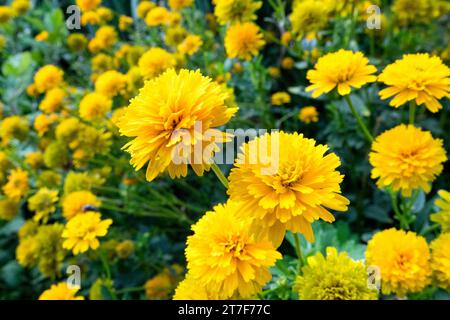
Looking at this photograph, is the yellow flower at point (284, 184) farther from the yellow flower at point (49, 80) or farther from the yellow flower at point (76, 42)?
the yellow flower at point (76, 42)

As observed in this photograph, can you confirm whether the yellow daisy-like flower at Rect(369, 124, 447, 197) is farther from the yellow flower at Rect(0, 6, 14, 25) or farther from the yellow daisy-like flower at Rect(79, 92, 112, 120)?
the yellow flower at Rect(0, 6, 14, 25)

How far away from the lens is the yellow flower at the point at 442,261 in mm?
737

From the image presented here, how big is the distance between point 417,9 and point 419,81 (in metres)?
0.68

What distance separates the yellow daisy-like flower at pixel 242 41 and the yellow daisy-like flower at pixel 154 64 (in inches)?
7.2

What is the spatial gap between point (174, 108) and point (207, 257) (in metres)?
0.22

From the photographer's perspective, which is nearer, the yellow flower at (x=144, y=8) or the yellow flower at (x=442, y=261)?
the yellow flower at (x=442, y=261)

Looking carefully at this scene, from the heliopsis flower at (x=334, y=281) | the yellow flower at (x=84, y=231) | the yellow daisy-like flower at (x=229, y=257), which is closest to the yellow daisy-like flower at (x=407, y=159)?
the heliopsis flower at (x=334, y=281)

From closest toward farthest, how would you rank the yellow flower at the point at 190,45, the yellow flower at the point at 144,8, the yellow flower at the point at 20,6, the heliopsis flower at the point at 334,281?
the heliopsis flower at the point at 334,281
the yellow flower at the point at 190,45
the yellow flower at the point at 144,8
the yellow flower at the point at 20,6

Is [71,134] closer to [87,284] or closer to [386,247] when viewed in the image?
[87,284]

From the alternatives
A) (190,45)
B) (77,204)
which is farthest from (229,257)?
(190,45)

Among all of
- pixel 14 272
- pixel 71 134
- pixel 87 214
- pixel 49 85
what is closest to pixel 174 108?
pixel 87 214

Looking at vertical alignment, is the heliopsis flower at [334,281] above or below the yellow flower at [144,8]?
below

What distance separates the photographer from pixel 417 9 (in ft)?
4.46

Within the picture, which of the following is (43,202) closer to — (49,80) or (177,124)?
(49,80)
